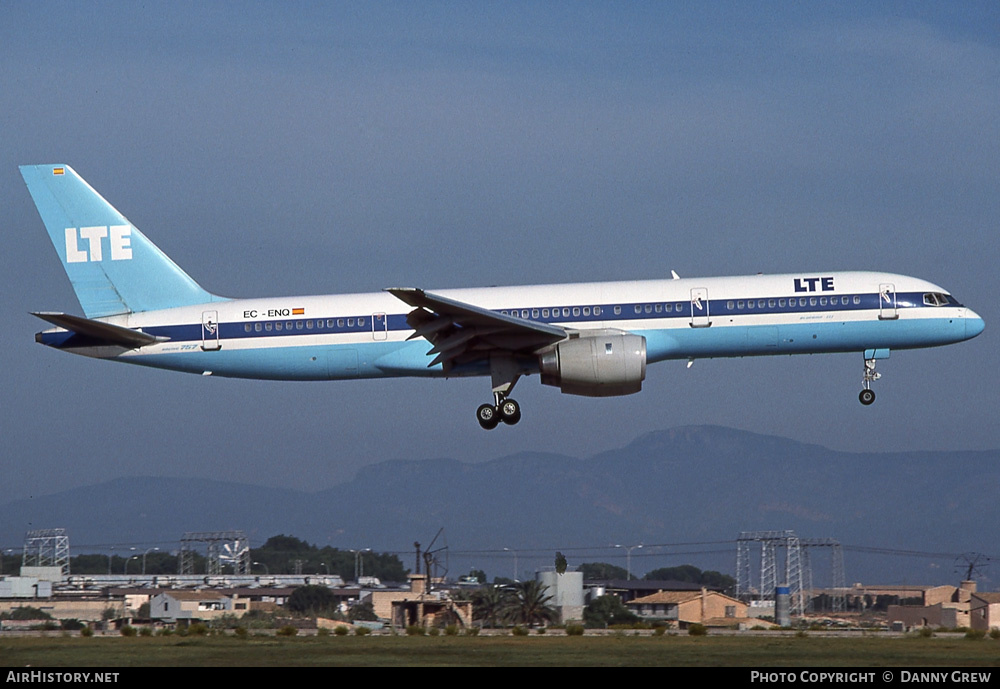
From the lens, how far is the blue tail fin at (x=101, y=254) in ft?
134

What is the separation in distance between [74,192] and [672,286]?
20.4 m

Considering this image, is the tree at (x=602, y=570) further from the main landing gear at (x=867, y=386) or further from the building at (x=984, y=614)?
the main landing gear at (x=867, y=386)

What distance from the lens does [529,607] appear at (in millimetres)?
61000

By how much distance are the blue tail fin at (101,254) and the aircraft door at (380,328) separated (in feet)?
19.4

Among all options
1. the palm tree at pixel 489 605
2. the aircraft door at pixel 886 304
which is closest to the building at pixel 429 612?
the palm tree at pixel 489 605

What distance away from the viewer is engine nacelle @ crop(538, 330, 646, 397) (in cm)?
3625

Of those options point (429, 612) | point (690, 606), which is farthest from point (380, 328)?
point (690, 606)

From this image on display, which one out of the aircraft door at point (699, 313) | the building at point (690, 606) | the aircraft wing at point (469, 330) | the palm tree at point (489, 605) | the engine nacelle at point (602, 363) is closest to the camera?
the aircraft wing at point (469, 330)

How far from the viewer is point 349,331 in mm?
38781

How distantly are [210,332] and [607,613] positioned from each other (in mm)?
30138
